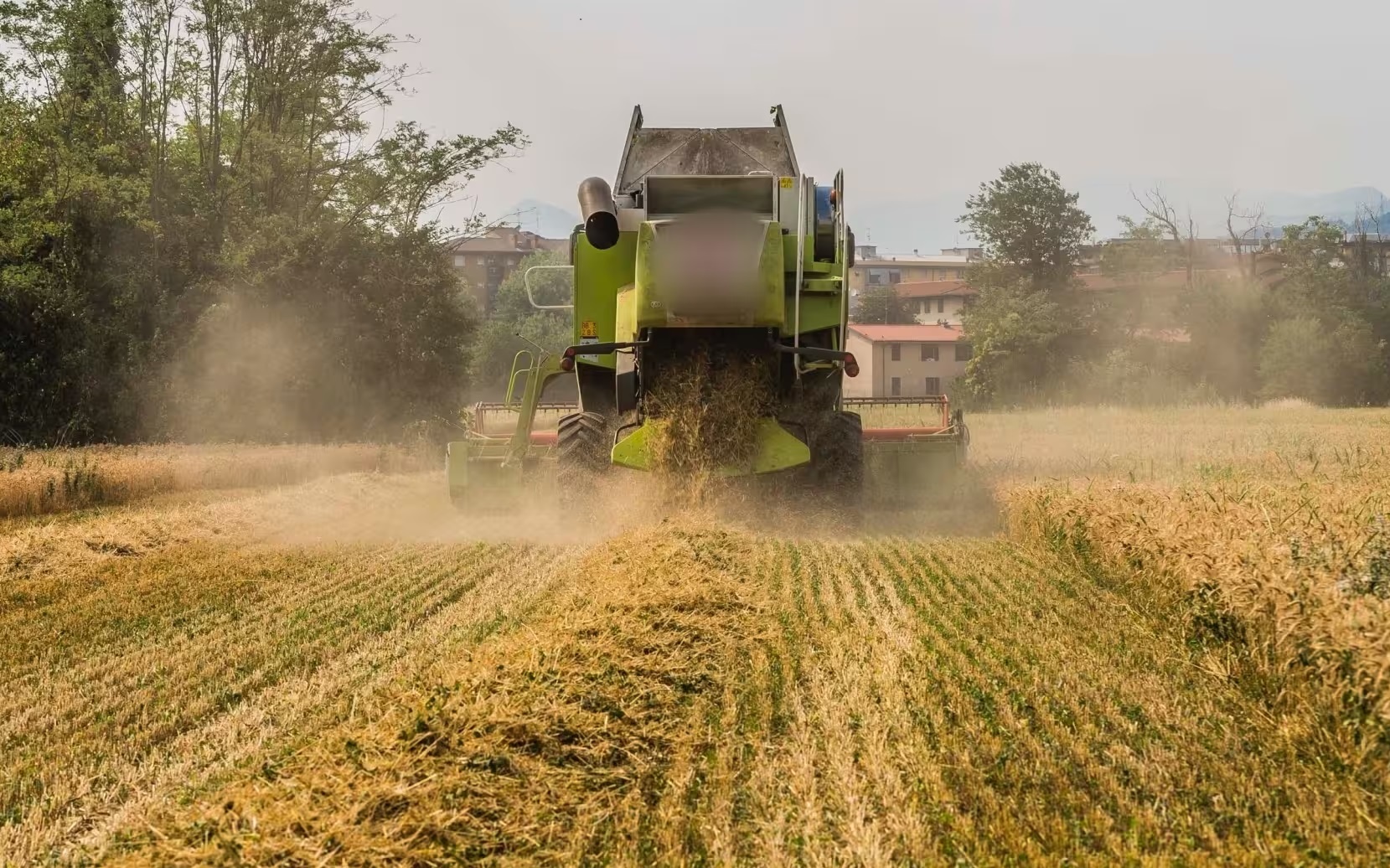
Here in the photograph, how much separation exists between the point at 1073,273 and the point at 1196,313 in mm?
5566

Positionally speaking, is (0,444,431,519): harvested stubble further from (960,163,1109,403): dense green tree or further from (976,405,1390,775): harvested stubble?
(960,163,1109,403): dense green tree

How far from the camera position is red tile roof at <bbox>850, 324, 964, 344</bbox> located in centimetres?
6323

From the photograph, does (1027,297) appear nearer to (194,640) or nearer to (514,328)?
(514,328)

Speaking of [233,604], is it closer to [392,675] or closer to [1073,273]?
[392,675]

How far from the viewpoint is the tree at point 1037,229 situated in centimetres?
5516

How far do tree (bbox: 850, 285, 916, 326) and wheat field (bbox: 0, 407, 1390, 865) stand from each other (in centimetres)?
6667

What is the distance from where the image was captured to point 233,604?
749cm

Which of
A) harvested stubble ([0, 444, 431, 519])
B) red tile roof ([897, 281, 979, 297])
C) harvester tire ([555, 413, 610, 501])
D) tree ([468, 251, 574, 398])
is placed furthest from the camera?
red tile roof ([897, 281, 979, 297])

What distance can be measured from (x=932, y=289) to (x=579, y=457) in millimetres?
69120

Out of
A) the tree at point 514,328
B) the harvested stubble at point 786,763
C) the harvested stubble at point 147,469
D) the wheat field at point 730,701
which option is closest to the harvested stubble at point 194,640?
the wheat field at point 730,701

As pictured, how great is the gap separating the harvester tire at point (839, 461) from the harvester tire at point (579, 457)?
1848mm

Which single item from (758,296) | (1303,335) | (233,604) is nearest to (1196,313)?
(1303,335)

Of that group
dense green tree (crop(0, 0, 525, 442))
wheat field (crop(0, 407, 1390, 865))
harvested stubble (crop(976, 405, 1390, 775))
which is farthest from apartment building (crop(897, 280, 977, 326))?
wheat field (crop(0, 407, 1390, 865))

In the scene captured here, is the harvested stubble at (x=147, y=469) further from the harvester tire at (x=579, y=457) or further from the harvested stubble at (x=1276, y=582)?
the harvested stubble at (x=1276, y=582)
